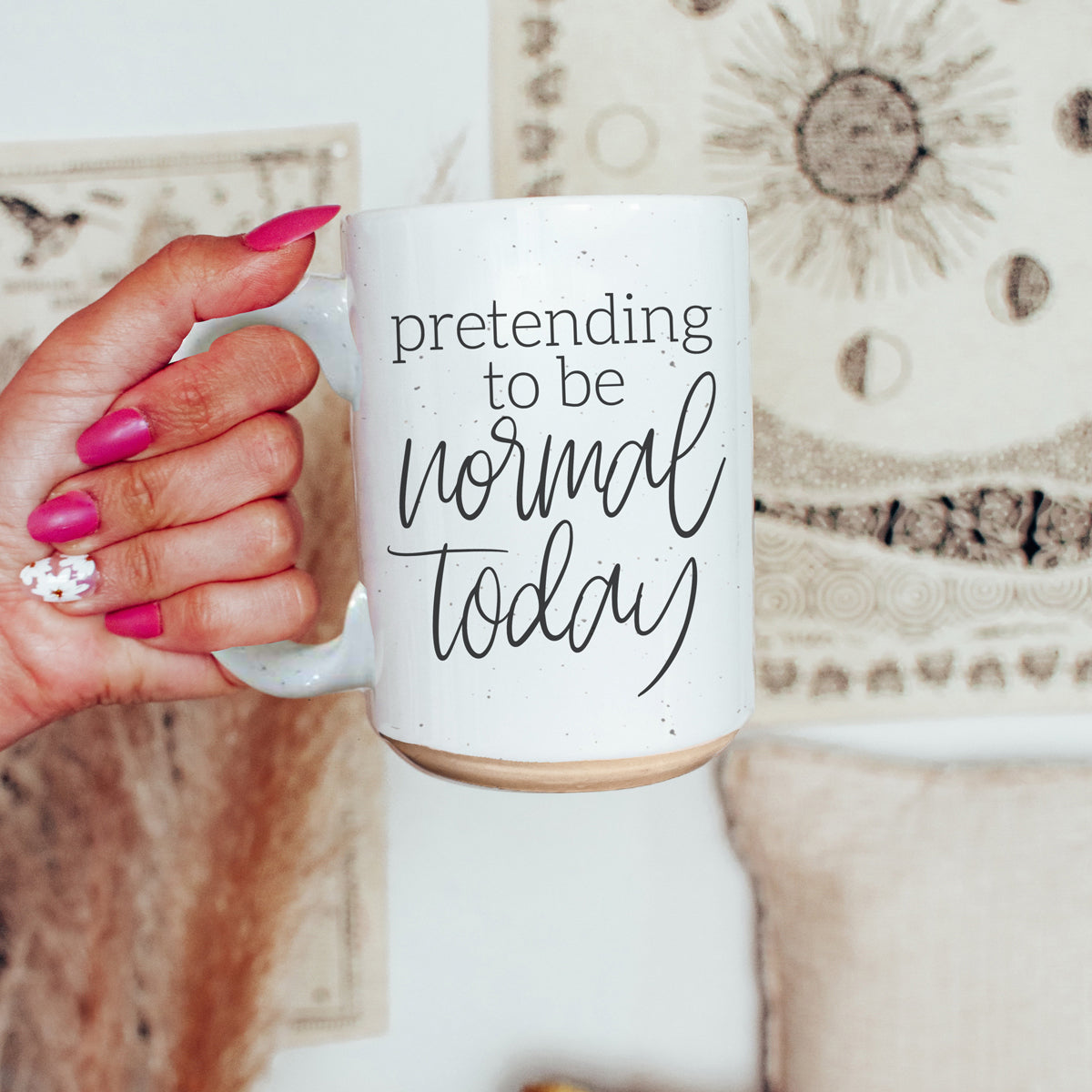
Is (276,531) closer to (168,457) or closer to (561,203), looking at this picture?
(168,457)

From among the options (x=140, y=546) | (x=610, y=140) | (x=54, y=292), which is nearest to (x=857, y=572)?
(x=610, y=140)

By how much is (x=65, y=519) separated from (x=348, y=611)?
14cm

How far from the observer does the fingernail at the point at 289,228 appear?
420mm

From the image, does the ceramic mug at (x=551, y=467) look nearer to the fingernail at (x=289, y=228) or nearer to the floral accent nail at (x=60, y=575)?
the fingernail at (x=289, y=228)

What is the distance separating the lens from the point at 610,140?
25.0 inches

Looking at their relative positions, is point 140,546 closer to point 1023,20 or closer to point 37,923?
point 37,923

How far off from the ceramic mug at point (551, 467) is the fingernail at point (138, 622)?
13cm

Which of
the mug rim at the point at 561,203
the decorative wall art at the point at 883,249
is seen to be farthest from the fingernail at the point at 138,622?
the decorative wall art at the point at 883,249

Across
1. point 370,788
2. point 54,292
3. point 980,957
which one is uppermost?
point 54,292

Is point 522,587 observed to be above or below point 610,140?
below

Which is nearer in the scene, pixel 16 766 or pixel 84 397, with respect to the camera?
pixel 84 397

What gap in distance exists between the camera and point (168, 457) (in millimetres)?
446

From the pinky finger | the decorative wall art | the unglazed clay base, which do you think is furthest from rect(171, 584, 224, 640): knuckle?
the decorative wall art

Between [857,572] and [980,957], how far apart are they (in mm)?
266
